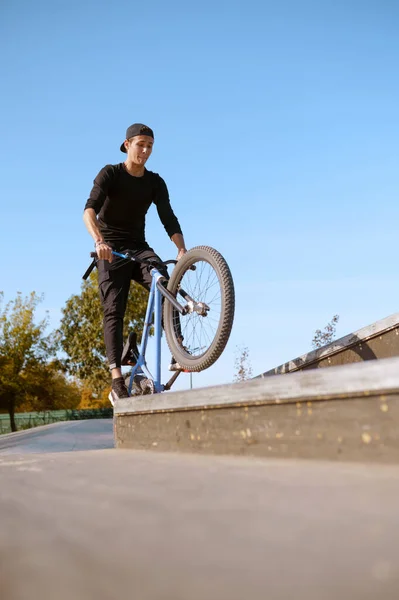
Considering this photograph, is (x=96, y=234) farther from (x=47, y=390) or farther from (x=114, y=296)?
(x=47, y=390)

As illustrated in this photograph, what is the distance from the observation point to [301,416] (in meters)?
1.97

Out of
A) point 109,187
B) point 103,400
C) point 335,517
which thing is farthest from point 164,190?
point 103,400

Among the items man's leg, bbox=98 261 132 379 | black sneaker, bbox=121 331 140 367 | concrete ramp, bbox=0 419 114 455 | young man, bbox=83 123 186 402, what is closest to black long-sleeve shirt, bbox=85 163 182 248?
young man, bbox=83 123 186 402

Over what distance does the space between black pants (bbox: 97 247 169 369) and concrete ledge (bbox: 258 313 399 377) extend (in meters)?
1.24

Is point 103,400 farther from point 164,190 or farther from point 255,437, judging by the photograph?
point 255,437

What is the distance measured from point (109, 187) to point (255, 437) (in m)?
3.22

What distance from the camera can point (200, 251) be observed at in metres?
4.55

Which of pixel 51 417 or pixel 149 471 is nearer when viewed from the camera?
pixel 149 471

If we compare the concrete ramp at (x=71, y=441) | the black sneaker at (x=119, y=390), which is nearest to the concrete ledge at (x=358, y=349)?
the black sneaker at (x=119, y=390)

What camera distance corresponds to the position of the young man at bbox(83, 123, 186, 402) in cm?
488

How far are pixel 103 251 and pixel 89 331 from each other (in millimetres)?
29324

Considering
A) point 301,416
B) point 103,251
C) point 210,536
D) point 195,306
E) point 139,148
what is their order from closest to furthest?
point 210,536, point 301,416, point 195,306, point 103,251, point 139,148

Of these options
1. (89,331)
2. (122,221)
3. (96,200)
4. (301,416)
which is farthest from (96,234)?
(89,331)

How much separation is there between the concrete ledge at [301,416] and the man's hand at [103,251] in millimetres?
1938
